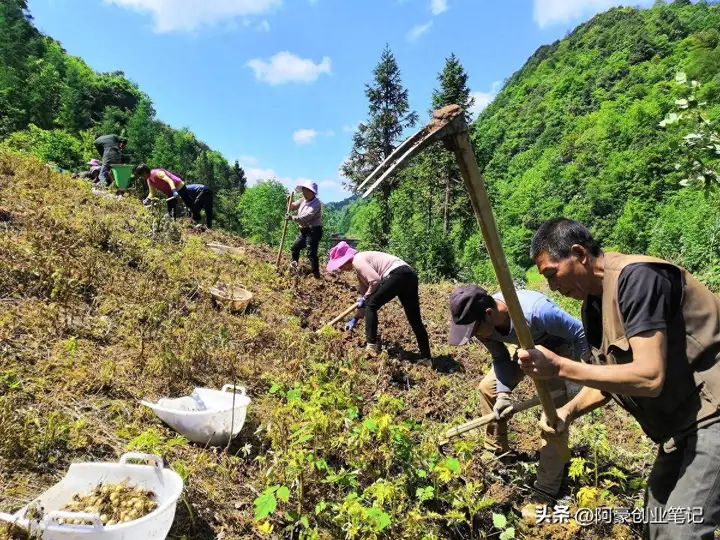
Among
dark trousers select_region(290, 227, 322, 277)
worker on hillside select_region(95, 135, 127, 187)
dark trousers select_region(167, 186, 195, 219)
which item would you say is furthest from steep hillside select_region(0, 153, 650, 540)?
worker on hillside select_region(95, 135, 127, 187)

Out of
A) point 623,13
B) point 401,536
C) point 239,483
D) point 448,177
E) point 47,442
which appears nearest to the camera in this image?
point 401,536

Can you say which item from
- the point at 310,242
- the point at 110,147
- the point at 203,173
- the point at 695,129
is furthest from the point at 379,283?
the point at 203,173

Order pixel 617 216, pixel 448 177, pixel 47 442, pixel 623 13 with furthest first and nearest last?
pixel 623 13 → pixel 617 216 → pixel 448 177 → pixel 47 442

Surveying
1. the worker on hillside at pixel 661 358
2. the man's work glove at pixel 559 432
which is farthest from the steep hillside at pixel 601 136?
the worker on hillside at pixel 661 358

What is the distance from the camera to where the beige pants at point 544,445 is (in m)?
2.39

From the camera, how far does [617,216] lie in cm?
4422

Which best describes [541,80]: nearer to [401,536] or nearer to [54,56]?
[54,56]

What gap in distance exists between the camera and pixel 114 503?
1.74m

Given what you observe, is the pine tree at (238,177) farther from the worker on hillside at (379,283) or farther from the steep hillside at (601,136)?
the worker on hillside at (379,283)

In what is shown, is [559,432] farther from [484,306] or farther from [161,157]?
[161,157]

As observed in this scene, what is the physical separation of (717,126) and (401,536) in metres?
2.71

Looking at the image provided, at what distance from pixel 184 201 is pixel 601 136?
57.0 metres

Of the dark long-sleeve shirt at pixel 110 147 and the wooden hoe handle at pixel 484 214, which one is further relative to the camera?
the dark long-sleeve shirt at pixel 110 147

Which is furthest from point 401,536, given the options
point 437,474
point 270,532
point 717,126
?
point 717,126
